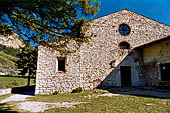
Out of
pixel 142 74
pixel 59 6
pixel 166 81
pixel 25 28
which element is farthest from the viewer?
pixel 142 74

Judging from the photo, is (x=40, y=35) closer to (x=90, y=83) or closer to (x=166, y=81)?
(x=90, y=83)

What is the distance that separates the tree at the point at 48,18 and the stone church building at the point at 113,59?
19.0ft

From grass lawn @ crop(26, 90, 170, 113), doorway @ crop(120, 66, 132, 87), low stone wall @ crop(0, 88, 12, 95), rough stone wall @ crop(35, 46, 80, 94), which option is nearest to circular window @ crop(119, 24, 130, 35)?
doorway @ crop(120, 66, 132, 87)

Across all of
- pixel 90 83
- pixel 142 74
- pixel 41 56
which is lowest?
pixel 90 83

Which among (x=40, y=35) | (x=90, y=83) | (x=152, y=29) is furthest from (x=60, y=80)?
(x=152, y=29)

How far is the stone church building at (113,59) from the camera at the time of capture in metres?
9.82

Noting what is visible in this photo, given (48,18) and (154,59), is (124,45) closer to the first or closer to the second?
(154,59)

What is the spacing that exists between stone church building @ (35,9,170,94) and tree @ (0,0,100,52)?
5.78 meters

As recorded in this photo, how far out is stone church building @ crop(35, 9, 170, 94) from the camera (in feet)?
32.2

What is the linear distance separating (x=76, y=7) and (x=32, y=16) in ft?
4.27


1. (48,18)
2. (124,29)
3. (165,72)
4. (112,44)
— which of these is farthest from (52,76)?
(165,72)

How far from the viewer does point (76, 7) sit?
3.60 meters

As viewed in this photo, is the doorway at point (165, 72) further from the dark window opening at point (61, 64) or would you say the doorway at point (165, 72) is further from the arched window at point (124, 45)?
the dark window opening at point (61, 64)

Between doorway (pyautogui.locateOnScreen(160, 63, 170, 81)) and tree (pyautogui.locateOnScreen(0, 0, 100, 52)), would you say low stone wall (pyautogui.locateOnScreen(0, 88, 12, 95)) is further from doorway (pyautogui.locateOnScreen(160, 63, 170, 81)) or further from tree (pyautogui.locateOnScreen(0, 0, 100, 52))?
doorway (pyautogui.locateOnScreen(160, 63, 170, 81))
